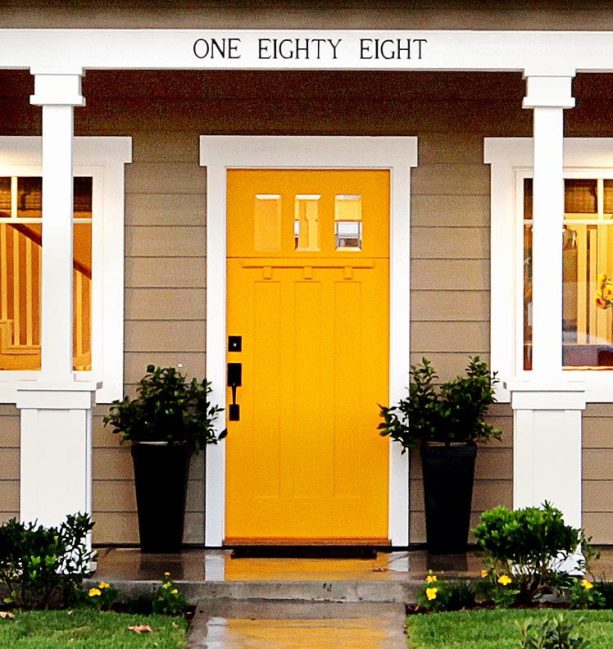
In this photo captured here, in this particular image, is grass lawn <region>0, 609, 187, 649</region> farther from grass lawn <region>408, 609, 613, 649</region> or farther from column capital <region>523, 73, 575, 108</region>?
column capital <region>523, 73, 575, 108</region>

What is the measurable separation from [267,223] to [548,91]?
6.91 feet

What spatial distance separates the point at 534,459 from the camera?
7238 millimetres

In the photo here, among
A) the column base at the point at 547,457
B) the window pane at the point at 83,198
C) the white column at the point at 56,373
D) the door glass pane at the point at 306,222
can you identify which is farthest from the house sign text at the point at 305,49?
the column base at the point at 547,457

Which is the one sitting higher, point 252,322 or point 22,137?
point 22,137

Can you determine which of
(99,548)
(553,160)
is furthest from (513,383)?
(99,548)

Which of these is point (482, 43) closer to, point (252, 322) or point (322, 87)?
point (322, 87)

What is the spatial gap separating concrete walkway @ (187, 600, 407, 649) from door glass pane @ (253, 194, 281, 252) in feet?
7.68

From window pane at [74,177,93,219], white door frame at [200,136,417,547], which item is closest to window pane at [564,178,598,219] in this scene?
white door frame at [200,136,417,547]

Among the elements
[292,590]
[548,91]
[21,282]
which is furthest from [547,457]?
[21,282]

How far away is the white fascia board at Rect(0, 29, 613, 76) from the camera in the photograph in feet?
23.6

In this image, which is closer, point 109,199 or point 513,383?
point 513,383

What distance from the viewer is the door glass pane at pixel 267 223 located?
8.53 m

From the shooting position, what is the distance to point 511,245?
845cm

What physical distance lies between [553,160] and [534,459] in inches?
61.7
